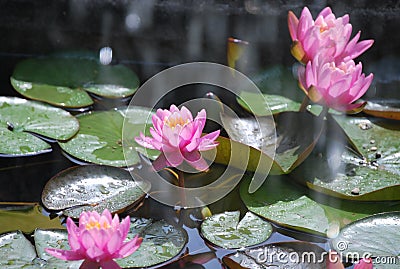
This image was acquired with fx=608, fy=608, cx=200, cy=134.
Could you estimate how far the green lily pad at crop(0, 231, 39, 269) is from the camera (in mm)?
1341

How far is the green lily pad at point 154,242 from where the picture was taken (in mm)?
1383

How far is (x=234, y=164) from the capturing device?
173cm

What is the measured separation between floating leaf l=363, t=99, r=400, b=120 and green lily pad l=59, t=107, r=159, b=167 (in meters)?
0.74

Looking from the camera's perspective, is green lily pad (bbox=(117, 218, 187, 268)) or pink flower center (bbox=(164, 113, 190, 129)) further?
pink flower center (bbox=(164, 113, 190, 129))

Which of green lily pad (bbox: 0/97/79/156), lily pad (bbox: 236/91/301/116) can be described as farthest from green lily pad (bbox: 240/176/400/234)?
green lily pad (bbox: 0/97/79/156)

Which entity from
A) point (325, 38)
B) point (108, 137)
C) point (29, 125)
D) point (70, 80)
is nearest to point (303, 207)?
point (325, 38)

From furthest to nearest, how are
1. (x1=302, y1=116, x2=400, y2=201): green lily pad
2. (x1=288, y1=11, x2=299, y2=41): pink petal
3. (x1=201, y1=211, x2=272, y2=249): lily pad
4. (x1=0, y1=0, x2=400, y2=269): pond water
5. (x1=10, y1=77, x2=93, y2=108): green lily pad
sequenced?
(x1=0, y1=0, x2=400, y2=269): pond water < (x1=10, y1=77, x2=93, y2=108): green lily pad < (x1=288, y1=11, x2=299, y2=41): pink petal < (x1=302, y1=116, x2=400, y2=201): green lily pad < (x1=201, y1=211, x2=272, y2=249): lily pad

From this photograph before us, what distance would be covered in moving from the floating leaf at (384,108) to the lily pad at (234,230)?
2.21ft

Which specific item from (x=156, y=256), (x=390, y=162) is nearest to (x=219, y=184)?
(x=156, y=256)

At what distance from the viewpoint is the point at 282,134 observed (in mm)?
1818

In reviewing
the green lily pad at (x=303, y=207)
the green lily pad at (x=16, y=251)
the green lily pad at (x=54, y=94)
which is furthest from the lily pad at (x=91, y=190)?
the green lily pad at (x=54, y=94)

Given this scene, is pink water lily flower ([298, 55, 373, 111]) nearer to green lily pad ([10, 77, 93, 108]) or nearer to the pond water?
the pond water

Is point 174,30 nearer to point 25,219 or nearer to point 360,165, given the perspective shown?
point 360,165

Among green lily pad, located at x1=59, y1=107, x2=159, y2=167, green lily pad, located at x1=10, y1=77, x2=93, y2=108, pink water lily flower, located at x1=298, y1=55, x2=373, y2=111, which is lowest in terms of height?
green lily pad, located at x1=59, y1=107, x2=159, y2=167
